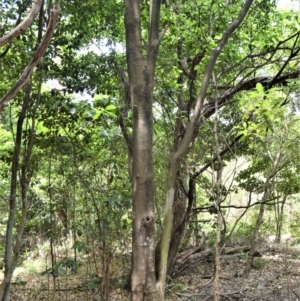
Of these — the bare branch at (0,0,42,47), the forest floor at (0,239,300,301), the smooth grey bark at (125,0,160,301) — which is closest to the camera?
the bare branch at (0,0,42,47)

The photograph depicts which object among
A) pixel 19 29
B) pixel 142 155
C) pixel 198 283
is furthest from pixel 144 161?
pixel 198 283

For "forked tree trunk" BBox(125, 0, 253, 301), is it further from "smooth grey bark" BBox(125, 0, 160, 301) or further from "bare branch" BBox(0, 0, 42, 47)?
"bare branch" BBox(0, 0, 42, 47)

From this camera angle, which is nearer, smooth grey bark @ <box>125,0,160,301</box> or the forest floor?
smooth grey bark @ <box>125,0,160,301</box>

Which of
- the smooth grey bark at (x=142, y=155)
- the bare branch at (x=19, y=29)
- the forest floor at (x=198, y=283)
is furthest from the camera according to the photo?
the forest floor at (x=198, y=283)

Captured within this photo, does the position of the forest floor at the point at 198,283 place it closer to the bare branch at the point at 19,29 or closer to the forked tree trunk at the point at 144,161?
the forked tree trunk at the point at 144,161

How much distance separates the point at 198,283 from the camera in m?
6.13

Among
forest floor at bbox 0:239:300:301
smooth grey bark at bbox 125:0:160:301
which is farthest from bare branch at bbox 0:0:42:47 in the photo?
forest floor at bbox 0:239:300:301

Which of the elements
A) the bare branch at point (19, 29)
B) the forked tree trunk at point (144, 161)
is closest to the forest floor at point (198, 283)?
the forked tree trunk at point (144, 161)

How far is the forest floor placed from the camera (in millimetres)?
4941

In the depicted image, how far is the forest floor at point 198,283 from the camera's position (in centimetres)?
494

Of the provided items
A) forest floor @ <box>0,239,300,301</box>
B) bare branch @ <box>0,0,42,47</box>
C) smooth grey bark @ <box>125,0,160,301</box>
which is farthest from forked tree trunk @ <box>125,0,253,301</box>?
forest floor @ <box>0,239,300,301</box>

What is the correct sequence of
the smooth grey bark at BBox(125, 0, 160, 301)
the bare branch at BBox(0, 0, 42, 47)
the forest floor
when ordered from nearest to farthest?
the bare branch at BBox(0, 0, 42, 47) → the smooth grey bark at BBox(125, 0, 160, 301) → the forest floor

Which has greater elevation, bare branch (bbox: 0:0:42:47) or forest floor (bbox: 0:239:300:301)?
bare branch (bbox: 0:0:42:47)

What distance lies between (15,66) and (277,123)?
2.41 m
